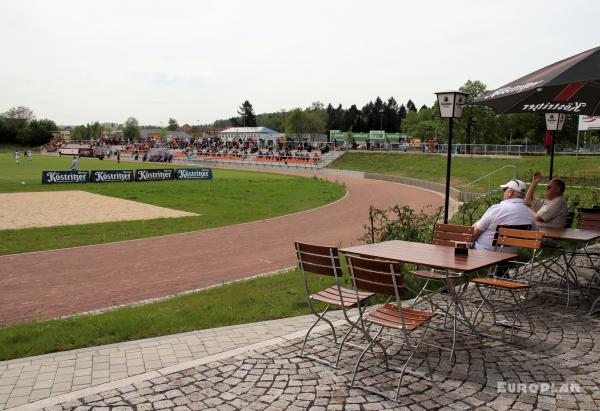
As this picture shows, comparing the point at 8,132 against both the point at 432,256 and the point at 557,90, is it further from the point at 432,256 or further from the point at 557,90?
the point at 432,256

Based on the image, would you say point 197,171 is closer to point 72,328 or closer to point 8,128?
point 72,328

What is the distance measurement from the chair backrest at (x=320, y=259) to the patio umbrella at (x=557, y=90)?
3168 mm

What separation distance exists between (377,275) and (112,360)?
2.95 m

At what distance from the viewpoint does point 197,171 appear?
43.4 metres

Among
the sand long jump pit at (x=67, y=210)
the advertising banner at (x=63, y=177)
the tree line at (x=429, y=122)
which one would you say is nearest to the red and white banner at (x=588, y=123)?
the tree line at (x=429, y=122)

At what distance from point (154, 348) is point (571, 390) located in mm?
4203

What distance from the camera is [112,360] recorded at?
541 centimetres

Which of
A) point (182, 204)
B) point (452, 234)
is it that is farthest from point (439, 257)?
point (182, 204)

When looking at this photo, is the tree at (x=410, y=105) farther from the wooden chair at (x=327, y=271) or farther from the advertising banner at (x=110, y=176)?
the wooden chair at (x=327, y=271)

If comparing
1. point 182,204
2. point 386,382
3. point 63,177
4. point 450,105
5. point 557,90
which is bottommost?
point 182,204

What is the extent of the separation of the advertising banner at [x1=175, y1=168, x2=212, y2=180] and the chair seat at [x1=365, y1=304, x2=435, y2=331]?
38817 mm

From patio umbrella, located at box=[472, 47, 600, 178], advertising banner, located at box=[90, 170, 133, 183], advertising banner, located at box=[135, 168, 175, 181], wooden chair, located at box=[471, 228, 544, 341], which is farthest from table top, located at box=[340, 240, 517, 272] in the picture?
advertising banner, located at box=[135, 168, 175, 181]

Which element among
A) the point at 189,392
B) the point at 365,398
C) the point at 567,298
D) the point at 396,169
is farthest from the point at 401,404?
the point at 396,169
